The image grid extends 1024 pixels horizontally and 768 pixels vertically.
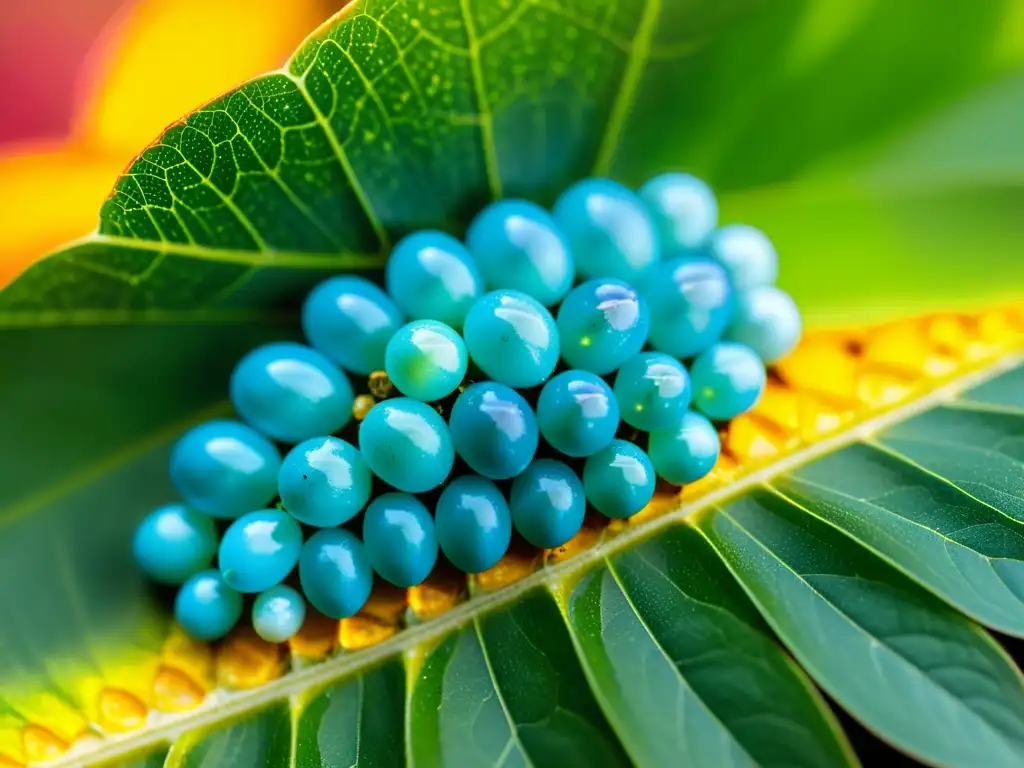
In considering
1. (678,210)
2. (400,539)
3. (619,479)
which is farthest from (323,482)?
(678,210)

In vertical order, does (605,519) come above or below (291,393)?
below

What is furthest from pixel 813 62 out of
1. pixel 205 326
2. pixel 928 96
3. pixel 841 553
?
pixel 205 326

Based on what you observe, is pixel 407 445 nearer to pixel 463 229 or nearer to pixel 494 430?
pixel 494 430

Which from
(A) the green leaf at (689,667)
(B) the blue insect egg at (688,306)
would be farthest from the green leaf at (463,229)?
(B) the blue insect egg at (688,306)

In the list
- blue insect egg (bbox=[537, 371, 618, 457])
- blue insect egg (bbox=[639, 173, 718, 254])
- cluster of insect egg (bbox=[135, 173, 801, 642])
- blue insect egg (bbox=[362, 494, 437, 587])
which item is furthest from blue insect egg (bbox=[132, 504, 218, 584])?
blue insect egg (bbox=[639, 173, 718, 254])

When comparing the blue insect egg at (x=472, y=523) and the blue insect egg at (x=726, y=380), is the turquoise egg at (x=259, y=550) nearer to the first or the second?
the blue insect egg at (x=472, y=523)
